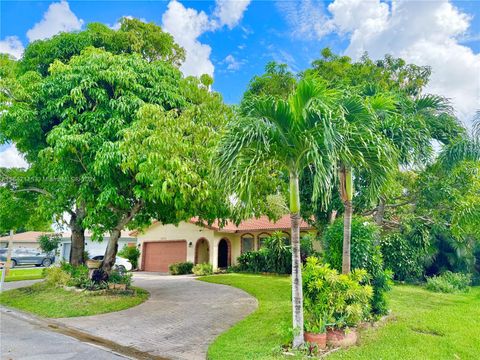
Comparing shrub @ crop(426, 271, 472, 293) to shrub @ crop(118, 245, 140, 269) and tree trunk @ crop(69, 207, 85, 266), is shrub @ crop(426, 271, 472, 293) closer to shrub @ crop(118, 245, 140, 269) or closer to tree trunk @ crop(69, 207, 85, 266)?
tree trunk @ crop(69, 207, 85, 266)

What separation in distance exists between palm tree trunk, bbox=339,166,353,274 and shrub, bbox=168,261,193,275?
55.7ft

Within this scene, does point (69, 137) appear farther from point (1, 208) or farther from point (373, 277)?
point (373, 277)

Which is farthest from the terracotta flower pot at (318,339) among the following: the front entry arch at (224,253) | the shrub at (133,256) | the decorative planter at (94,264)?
the shrub at (133,256)

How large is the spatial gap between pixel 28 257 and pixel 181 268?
18699 mm

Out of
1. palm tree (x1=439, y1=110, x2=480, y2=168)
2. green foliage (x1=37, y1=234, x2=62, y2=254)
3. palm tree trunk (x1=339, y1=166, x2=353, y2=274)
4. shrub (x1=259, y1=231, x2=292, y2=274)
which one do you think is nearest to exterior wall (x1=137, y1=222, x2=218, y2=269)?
shrub (x1=259, y1=231, x2=292, y2=274)

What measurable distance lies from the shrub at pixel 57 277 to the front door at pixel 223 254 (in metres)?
12.2

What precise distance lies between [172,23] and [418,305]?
15.2 meters

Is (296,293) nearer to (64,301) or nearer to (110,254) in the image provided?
(64,301)

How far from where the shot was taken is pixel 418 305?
11.0 meters

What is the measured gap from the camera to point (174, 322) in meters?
9.93

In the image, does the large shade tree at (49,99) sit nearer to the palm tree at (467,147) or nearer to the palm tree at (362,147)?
the palm tree at (362,147)

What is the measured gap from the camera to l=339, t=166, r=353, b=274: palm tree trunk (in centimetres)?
837

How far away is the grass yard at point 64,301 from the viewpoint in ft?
36.7

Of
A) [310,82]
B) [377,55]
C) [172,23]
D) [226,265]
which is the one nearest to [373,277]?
[310,82]
